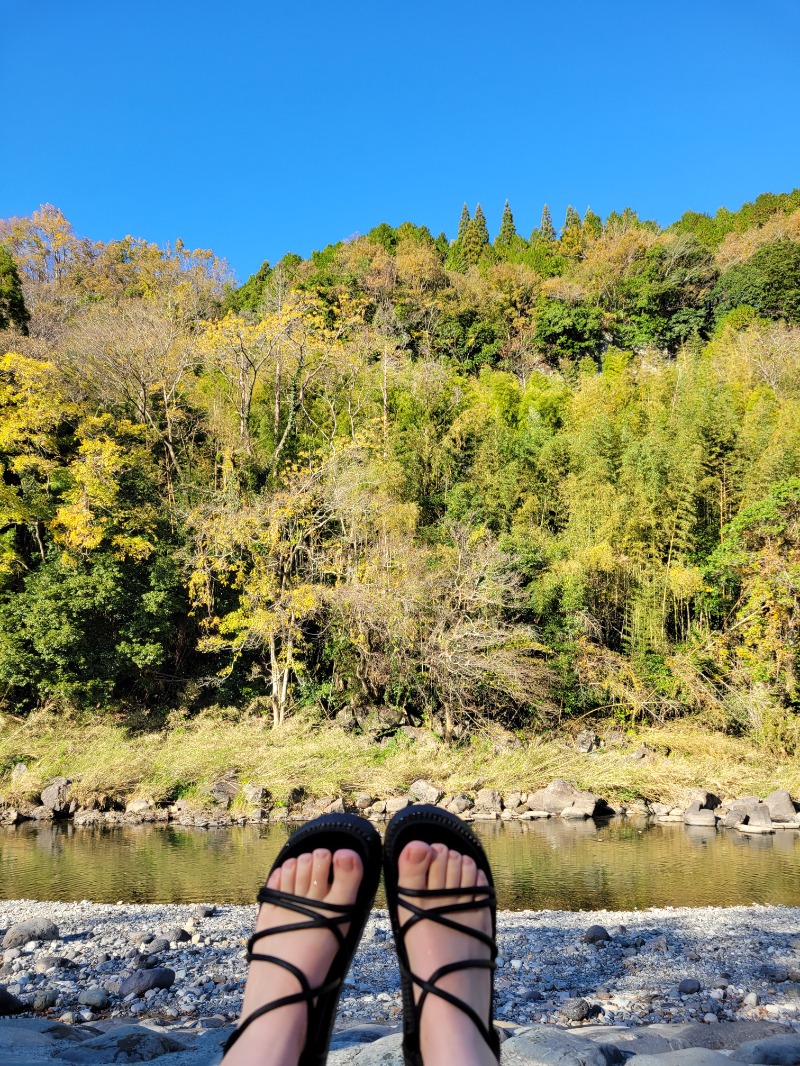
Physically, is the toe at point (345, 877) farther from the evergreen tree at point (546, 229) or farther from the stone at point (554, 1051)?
the evergreen tree at point (546, 229)

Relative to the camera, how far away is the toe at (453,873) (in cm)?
170

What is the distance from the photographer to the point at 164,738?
1145cm

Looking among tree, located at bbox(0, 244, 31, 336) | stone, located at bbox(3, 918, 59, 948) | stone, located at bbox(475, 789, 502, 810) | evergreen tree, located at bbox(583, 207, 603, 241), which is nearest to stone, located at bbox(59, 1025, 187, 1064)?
stone, located at bbox(3, 918, 59, 948)

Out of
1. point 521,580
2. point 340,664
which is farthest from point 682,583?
point 340,664

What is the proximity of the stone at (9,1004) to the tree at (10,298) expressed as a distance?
14.3 meters

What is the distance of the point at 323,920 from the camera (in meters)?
1.62

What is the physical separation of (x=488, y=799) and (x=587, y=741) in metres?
2.36

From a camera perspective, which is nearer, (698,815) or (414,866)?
(414,866)

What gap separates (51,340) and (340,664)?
885 cm

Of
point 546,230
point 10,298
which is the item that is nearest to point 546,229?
point 546,230

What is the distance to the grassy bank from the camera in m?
9.34

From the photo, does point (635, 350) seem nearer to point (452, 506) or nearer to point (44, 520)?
point (452, 506)

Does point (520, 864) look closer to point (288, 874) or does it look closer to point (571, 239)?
point (288, 874)

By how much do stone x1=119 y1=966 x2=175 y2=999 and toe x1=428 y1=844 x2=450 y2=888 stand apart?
7.32 ft
